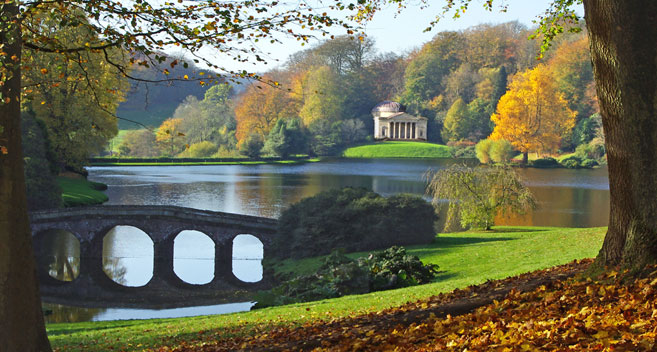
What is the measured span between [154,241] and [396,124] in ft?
289

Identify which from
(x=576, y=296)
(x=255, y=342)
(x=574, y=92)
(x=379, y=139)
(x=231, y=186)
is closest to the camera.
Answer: (x=576, y=296)

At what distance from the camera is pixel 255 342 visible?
1022 cm

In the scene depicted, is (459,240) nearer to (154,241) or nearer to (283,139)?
(154,241)

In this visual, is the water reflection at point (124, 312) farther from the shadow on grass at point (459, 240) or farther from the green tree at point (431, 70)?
the green tree at point (431, 70)

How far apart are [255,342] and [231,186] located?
48.2 metres

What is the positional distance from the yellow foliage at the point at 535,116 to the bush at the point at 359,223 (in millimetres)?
59959

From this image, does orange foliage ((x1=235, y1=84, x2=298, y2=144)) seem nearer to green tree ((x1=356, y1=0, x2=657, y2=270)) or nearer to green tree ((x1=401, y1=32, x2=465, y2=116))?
green tree ((x1=401, y1=32, x2=465, y2=116))

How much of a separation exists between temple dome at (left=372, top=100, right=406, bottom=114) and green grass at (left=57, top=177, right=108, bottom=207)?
75.0 m

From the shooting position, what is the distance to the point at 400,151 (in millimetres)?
106250

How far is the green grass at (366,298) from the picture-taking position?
13250 millimetres

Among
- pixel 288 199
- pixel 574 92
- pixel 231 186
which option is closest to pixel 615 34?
pixel 288 199

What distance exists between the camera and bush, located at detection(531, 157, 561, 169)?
78.4 m

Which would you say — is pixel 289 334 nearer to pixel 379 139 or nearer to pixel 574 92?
pixel 574 92

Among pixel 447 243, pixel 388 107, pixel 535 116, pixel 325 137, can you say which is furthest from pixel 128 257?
pixel 388 107
